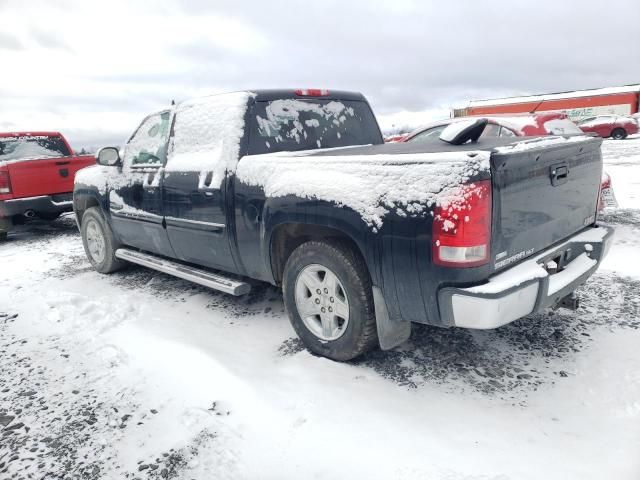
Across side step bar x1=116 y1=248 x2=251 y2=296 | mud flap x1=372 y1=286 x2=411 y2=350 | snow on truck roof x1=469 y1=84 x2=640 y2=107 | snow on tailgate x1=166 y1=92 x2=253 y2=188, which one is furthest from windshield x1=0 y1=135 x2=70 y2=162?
snow on truck roof x1=469 y1=84 x2=640 y2=107

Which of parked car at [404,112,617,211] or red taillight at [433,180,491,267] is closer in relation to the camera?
red taillight at [433,180,491,267]

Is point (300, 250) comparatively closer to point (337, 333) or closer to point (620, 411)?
point (337, 333)

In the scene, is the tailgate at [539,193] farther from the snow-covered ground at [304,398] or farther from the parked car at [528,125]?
the parked car at [528,125]

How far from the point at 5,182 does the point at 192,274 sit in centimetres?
517

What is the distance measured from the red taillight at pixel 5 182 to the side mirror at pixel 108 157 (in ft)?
11.7

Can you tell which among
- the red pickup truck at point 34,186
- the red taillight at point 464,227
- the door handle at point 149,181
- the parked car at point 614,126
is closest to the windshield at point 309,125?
the door handle at point 149,181

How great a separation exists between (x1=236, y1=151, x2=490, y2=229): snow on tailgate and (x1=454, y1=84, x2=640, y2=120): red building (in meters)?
33.5

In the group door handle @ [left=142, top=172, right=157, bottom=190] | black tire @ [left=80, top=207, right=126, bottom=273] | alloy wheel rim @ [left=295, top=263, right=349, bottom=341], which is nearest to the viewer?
alloy wheel rim @ [left=295, top=263, right=349, bottom=341]

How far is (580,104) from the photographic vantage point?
33.3 m

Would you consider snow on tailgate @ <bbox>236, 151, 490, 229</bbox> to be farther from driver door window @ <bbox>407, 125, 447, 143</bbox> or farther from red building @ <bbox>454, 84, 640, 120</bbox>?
red building @ <bbox>454, 84, 640, 120</bbox>

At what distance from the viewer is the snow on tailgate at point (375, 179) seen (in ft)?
7.29

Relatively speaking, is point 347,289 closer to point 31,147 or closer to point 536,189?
point 536,189

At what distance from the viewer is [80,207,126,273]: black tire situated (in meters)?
5.27

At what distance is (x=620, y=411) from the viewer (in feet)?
8.05
